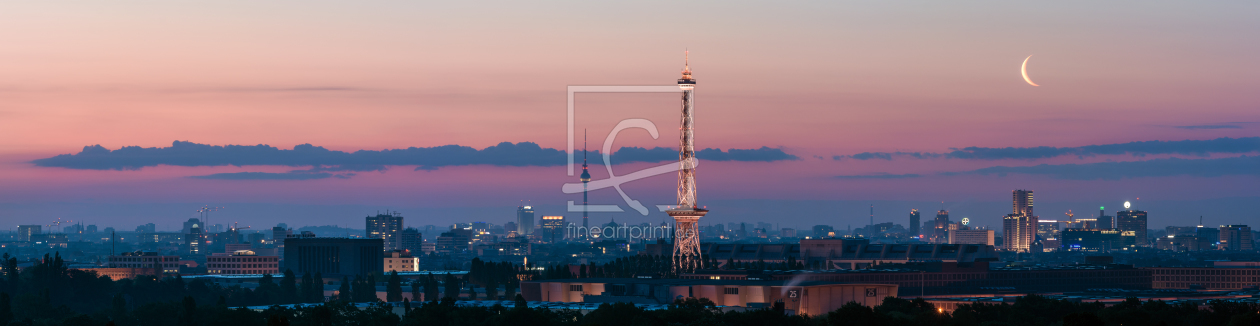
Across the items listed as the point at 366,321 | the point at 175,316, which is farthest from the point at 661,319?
the point at 175,316

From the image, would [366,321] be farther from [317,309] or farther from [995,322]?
[995,322]

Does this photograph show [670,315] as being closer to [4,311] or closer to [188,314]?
[188,314]

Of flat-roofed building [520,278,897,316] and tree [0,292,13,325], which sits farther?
flat-roofed building [520,278,897,316]

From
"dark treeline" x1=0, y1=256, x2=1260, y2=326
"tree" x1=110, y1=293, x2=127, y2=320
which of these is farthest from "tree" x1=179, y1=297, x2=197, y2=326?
"tree" x1=110, y1=293, x2=127, y2=320

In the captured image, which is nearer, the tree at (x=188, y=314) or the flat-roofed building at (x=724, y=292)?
the tree at (x=188, y=314)

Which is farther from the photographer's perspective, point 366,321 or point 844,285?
point 844,285

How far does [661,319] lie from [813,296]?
43916 millimetres

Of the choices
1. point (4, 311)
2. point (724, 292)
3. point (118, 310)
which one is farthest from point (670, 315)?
point (4, 311)

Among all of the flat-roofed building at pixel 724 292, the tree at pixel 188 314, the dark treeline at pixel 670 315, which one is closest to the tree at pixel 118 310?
the dark treeline at pixel 670 315

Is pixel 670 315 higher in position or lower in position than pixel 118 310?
higher

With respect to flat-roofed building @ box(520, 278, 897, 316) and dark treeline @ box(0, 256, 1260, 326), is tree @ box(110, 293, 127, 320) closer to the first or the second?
dark treeline @ box(0, 256, 1260, 326)

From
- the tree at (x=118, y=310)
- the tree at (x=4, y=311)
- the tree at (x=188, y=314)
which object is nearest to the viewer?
the tree at (x=188, y=314)

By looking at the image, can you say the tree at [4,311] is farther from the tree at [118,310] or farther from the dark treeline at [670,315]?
the tree at [118,310]

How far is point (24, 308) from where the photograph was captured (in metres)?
172
